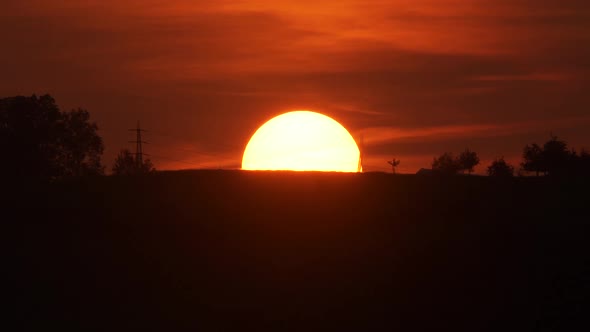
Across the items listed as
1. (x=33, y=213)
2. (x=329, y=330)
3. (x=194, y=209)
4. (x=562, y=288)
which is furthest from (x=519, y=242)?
(x=33, y=213)

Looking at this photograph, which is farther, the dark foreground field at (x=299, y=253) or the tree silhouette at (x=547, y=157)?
the tree silhouette at (x=547, y=157)

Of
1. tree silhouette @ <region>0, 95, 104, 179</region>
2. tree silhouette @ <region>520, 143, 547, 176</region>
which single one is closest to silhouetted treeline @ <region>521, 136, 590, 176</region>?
tree silhouette @ <region>520, 143, 547, 176</region>

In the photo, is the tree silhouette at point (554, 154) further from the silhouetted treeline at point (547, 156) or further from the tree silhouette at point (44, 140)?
the tree silhouette at point (44, 140)

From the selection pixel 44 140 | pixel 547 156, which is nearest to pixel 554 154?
pixel 547 156

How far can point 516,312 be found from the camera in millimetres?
40688

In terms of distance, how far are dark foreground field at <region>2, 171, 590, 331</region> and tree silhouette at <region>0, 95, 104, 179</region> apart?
99.8 feet

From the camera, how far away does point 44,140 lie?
89812 millimetres

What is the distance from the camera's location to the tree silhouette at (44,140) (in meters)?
85.5

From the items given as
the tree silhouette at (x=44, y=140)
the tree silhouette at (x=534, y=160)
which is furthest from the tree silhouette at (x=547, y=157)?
the tree silhouette at (x=44, y=140)

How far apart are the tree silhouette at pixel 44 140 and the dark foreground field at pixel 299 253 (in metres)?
30.4

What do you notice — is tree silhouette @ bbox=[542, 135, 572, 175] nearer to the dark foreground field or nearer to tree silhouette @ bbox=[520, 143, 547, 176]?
tree silhouette @ bbox=[520, 143, 547, 176]

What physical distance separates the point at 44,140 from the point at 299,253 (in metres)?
49.1

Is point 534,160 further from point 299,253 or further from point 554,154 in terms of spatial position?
point 299,253

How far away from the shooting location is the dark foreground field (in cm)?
4028
